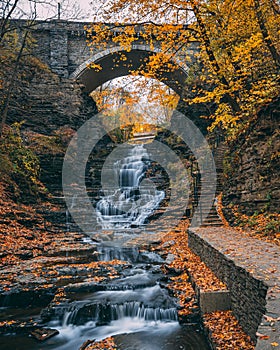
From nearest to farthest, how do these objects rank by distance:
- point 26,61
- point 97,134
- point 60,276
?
point 60,276 → point 26,61 → point 97,134

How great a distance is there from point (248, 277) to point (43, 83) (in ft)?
63.2

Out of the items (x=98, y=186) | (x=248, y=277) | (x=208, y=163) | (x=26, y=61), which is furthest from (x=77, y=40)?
(x=248, y=277)

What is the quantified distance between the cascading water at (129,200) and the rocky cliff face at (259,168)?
17.2 ft

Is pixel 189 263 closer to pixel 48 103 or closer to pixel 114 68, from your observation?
pixel 48 103

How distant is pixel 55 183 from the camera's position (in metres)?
16.0

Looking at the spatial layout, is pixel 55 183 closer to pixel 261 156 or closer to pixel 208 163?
pixel 208 163

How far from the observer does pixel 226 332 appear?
161 inches

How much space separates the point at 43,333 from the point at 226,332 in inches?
115

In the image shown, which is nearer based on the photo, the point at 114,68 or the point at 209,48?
the point at 209,48

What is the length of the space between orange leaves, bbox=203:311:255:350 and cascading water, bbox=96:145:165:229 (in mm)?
8875

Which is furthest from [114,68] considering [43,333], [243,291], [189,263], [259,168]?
[243,291]

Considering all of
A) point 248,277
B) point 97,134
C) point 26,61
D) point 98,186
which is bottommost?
point 248,277

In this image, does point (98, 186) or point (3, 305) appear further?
point (98, 186)

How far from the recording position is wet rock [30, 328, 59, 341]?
15.8 ft
